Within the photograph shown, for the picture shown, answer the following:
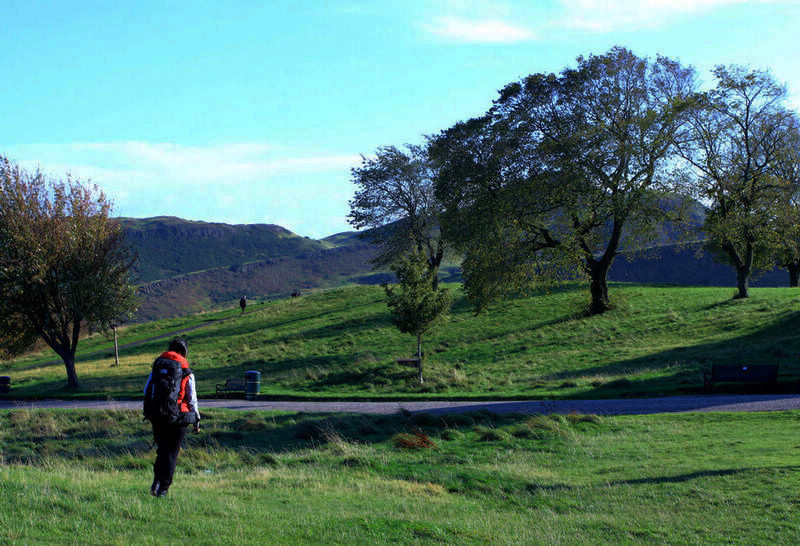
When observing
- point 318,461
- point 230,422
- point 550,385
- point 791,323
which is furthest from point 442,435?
point 791,323

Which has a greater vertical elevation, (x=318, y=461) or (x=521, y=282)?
(x=521, y=282)

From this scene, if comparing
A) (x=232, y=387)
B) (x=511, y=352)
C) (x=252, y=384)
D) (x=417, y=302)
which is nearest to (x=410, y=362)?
(x=417, y=302)

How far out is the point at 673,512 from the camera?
370 inches

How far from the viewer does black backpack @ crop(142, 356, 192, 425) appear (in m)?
8.60

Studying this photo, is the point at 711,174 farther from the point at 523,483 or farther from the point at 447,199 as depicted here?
the point at 523,483

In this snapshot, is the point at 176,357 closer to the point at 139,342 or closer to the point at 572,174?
the point at 572,174

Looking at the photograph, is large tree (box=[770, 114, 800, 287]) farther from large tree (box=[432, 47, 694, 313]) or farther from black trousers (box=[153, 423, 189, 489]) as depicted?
black trousers (box=[153, 423, 189, 489])

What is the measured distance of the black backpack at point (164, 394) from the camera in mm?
8602

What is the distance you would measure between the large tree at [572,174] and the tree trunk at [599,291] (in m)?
0.81

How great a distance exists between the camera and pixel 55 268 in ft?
109

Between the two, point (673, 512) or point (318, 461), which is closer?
point (673, 512)

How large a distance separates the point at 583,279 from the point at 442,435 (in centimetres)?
2557

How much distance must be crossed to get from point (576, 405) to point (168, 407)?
15098mm

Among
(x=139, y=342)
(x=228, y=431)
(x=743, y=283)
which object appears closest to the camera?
(x=228, y=431)
